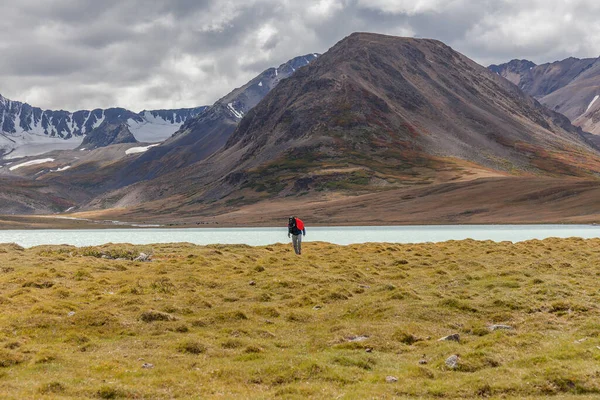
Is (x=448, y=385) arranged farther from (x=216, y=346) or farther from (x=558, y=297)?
(x=558, y=297)

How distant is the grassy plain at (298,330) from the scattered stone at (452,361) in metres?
0.23

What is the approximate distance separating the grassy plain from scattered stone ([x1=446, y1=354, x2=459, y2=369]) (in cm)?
23

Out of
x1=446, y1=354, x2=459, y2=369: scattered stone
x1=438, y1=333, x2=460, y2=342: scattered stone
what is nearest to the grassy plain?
x1=446, y1=354, x2=459, y2=369: scattered stone

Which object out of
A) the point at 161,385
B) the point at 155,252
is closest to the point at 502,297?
the point at 161,385

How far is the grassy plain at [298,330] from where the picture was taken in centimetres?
1761

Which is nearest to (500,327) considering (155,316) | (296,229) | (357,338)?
(357,338)

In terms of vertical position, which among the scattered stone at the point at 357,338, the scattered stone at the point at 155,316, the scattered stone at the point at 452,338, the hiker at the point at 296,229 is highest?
the hiker at the point at 296,229

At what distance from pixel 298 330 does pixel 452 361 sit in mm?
8389

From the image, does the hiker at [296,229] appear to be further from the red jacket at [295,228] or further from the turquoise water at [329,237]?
the turquoise water at [329,237]

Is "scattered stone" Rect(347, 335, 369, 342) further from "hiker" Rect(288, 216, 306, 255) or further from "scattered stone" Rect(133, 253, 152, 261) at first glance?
"scattered stone" Rect(133, 253, 152, 261)

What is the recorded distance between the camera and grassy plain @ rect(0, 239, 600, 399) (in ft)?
57.8

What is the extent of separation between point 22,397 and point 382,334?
568 inches

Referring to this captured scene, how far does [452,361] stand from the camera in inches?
781

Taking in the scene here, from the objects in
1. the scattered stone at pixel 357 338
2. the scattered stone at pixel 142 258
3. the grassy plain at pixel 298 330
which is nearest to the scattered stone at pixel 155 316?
the grassy plain at pixel 298 330
